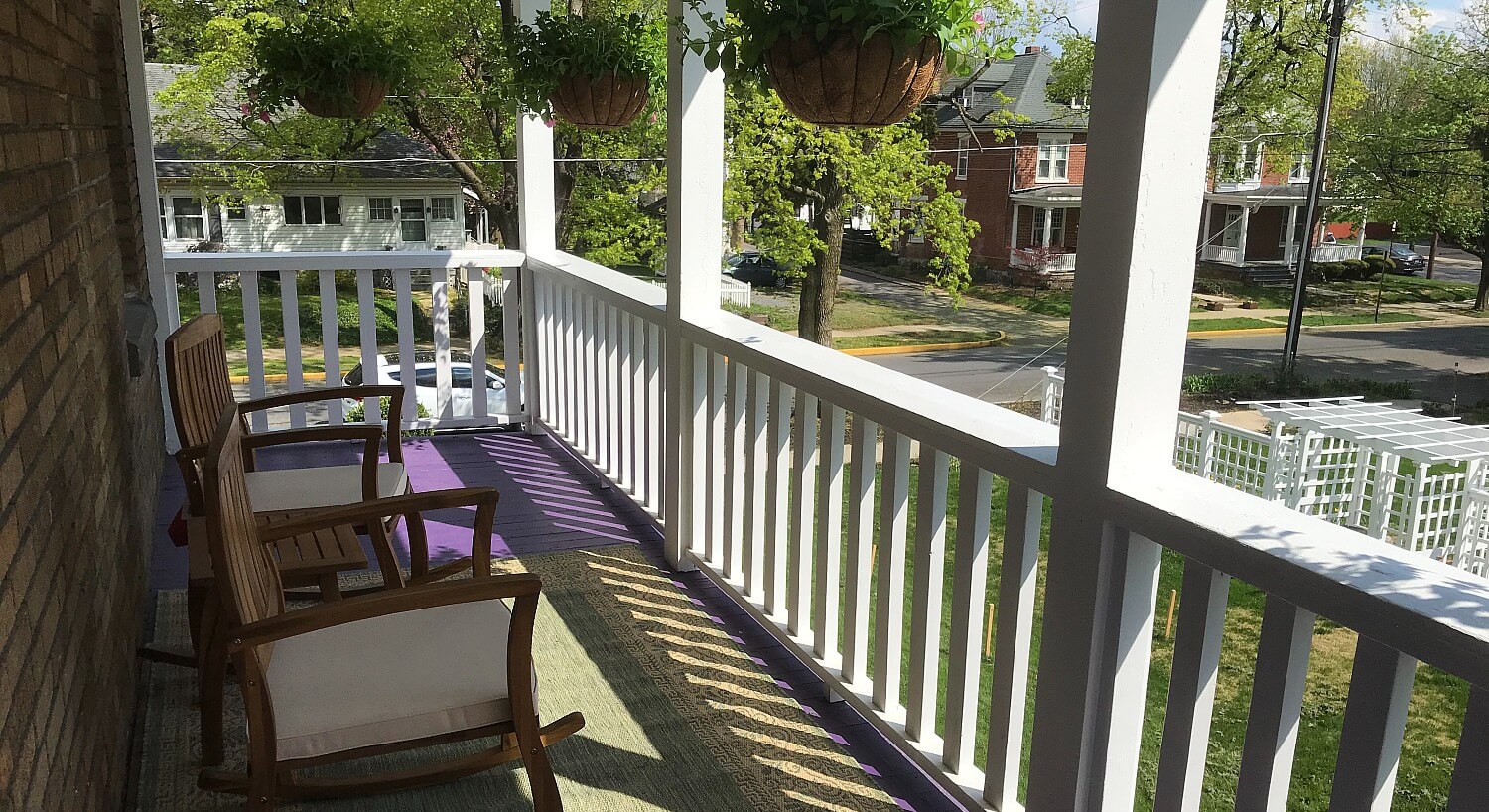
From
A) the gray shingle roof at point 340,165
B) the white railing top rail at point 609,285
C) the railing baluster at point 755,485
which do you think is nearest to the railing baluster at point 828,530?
the railing baluster at point 755,485

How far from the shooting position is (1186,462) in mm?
1854

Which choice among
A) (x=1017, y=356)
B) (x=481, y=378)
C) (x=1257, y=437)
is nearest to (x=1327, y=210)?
(x=1257, y=437)

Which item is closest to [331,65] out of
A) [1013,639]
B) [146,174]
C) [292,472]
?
[146,174]

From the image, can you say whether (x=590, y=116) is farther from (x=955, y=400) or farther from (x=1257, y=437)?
(x=1257, y=437)

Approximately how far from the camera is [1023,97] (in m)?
2.01

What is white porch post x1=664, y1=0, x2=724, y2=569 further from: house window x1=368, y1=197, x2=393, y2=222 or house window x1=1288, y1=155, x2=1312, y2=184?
house window x1=368, y1=197, x2=393, y2=222

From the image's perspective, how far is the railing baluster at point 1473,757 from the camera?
132 cm

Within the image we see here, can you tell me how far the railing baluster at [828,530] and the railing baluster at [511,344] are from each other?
283cm

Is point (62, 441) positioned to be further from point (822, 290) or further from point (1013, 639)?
point (1013, 639)

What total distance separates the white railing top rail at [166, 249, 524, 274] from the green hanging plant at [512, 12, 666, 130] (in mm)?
1641

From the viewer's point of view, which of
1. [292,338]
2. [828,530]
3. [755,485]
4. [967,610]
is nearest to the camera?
[967,610]

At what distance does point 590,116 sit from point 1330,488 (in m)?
2.82

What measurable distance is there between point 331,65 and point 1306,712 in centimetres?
361

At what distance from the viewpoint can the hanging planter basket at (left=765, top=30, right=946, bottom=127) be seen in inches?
79.0
